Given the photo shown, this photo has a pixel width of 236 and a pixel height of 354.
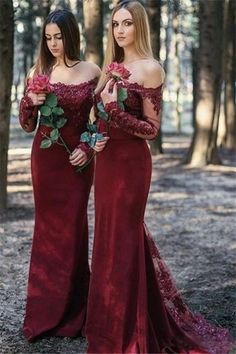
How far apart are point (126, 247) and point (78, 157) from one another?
687 mm

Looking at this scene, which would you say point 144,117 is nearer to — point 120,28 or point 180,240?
point 120,28

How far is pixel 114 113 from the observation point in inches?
142

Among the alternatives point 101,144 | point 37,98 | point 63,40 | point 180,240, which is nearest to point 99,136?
point 101,144

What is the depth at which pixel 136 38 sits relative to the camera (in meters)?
3.77

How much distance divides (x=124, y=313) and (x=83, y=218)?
31.8 inches

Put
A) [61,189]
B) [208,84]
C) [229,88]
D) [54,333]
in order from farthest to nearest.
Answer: [229,88] → [208,84] → [54,333] → [61,189]

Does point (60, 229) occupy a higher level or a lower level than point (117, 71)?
lower

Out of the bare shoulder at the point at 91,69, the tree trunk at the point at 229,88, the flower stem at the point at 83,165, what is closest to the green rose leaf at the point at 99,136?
the flower stem at the point at 83,165

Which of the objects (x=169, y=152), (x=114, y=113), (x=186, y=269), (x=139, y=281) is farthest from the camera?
(x=169, y=152)

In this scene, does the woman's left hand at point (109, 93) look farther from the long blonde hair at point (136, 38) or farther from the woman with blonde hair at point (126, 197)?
the long blonde hair at point (136, 38)

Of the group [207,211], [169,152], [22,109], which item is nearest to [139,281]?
[22,109]

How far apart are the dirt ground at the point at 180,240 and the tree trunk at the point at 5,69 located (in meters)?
1.01

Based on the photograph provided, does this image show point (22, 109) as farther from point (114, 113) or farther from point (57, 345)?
point (57, 345)

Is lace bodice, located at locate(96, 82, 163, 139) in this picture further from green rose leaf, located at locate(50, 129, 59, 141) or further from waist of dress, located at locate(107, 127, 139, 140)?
green rose leaf, located at locate(50, 129, 59, 141)
